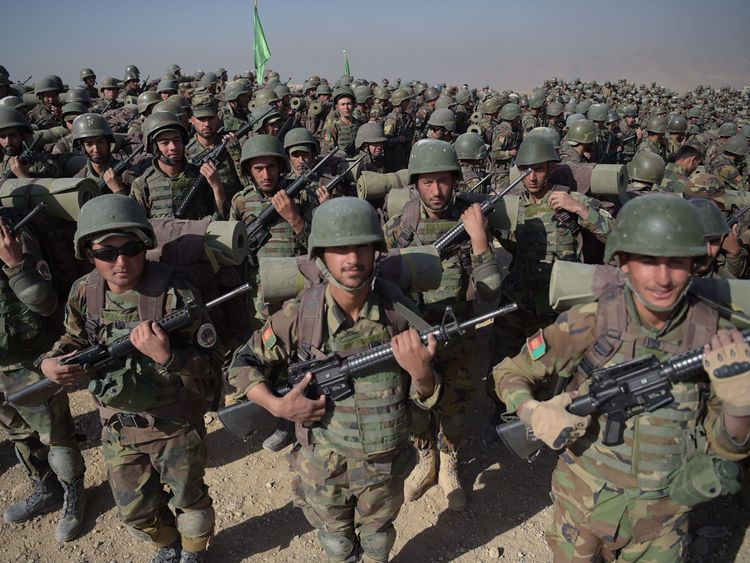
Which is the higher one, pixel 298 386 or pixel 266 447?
pixel 298 386

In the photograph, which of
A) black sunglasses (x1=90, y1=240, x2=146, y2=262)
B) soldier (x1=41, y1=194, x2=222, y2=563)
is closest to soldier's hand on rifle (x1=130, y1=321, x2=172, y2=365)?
soldier (x1=41, y1=194, x2=222, y2=563)

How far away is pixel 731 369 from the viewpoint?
223cm

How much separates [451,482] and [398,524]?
23.6 inches

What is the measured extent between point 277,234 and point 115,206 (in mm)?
2463

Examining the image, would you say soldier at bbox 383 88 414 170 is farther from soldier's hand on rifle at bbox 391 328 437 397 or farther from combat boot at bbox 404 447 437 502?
soldier's hand on rifle at bbox 391 328 437 397

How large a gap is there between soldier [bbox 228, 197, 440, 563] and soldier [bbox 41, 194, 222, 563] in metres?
0.55

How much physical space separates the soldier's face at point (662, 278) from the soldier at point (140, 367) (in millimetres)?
2507

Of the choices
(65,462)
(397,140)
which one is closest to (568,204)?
(65,462)

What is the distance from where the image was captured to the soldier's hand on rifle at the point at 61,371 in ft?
10.8

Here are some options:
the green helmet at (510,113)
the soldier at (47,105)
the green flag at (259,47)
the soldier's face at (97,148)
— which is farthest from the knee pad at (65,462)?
the green flag at (259,47)

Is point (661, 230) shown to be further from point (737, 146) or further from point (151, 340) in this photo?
point (737, 146)

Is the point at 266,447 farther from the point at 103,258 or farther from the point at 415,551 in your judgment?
the point at 103,258

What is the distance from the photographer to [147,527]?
3.70 m

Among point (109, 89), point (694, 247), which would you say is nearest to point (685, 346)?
point (694, 247)
